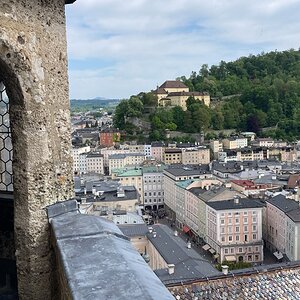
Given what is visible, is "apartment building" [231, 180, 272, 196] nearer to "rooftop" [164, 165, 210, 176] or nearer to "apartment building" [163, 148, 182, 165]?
"rooftop" [164, 165, 210, 176]

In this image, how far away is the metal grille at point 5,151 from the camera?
466 cm

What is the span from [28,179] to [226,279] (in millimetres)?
10301

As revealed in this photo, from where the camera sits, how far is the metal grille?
183 inches

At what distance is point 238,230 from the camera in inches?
1470

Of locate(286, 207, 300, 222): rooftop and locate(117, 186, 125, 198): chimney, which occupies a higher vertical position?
locate(117, 186, 125, 198): chimney

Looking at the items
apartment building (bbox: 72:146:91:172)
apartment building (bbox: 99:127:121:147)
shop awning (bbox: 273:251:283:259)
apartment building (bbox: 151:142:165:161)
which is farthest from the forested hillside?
shop awning (bbox: 273:251:283:259)

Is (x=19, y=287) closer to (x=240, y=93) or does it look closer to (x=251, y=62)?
(x=240, y=93)

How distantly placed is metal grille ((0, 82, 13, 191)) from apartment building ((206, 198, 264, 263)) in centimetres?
3283

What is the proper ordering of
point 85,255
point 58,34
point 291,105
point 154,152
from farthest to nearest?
point 291,105 → point 154,152 → point 58,34 → point 85,255

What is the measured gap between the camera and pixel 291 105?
88.8 meters

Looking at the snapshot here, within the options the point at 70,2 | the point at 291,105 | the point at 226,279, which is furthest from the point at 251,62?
the point at 70,2

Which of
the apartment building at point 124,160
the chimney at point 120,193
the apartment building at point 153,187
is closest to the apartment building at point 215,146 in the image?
the apartment building at point 124,160

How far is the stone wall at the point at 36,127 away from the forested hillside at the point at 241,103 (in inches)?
2888

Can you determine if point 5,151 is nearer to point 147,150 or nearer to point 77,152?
point 77,152
